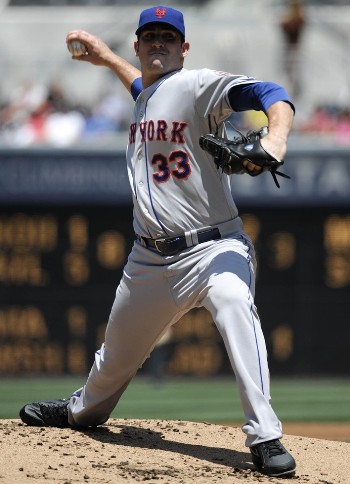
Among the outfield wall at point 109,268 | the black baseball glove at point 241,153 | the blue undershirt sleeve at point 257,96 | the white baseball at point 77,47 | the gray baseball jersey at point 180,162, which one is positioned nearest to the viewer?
the black baseball glove at point 241,153

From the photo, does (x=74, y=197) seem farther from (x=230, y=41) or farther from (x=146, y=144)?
(x=146, y=144)

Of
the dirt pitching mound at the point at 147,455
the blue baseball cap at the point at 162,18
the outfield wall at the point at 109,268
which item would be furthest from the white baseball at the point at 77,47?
the outfield wall at the point at 109,268

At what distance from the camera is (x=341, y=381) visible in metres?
11.0

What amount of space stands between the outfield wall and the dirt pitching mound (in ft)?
16.9

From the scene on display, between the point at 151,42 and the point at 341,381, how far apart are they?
7156mm

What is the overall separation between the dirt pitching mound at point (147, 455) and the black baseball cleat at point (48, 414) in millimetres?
73

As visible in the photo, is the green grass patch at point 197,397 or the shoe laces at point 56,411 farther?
the green grass patch at point 197,397

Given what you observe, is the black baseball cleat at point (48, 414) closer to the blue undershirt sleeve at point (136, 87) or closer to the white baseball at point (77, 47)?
the blue undershirt sleeve at point (136, 87)

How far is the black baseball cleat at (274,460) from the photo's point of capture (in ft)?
13.6

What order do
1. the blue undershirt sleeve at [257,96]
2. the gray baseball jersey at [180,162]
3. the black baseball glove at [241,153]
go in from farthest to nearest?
the gray baseball jersey at [180,162]
the blue undershirt sleeve at [257,96]
the black baseball glove at [241,153]

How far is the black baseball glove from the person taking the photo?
395 centimetres

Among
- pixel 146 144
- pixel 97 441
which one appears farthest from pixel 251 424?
pixel 146 144

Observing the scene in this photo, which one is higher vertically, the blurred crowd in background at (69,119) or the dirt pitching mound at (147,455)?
the blurred crowd in background at (69,119)

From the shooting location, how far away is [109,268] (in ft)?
→ 34.4
